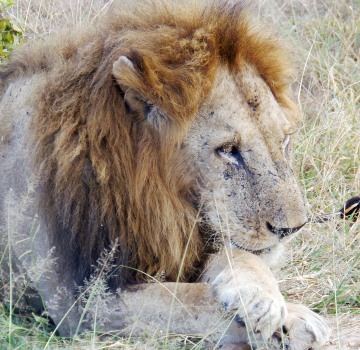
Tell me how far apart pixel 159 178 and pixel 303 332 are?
840 millimetres

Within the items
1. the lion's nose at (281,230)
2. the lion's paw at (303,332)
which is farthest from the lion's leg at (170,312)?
the lion's nose at (281,230)

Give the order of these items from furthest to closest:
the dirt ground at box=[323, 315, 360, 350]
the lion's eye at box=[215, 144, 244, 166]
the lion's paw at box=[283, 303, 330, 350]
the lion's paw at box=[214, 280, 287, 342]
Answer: the lion's eye at box=[215, 144, 244, 166] → the dirt ground at box=[323, 315, 360, 350] → the lion's paw at box=[283, 303, 330, 350] → the lion's paw at box=[214, 280, 287, 342]

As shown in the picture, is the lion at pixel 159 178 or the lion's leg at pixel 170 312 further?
the lion at pixel 159 178

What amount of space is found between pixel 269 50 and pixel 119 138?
2.59ft

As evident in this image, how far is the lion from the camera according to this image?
3379 mm

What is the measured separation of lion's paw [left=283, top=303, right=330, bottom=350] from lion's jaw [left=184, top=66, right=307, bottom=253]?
33cm

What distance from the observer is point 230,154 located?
3465 millimetres

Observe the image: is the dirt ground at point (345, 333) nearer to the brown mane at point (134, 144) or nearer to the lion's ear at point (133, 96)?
the brown mane at point (134, 144)

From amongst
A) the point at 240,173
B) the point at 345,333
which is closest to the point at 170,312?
the point at 240,173

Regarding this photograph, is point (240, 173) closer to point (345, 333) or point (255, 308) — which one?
point (255, 308)

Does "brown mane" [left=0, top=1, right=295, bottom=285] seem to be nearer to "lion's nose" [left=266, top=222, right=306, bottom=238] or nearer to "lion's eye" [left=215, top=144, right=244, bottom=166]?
"lion's eye" [left=215, top=144, right=244, bottom=166]

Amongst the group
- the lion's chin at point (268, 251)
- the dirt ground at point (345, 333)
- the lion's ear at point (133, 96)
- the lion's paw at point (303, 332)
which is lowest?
the dirt ground at point (345, 333)

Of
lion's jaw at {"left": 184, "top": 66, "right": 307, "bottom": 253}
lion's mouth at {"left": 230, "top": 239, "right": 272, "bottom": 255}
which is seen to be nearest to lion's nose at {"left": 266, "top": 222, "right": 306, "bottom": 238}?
lion's jaw at {"left": 184, "top": 66, "right": 307, "bottom": 253}

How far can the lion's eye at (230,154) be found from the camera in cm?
345
